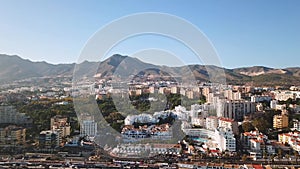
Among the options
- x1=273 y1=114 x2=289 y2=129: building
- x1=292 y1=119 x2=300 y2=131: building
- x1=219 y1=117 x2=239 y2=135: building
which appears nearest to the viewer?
x1=219 y1=117 x2=239 y2=135: building

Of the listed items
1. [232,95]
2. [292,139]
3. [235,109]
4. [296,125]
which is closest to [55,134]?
[292,139]

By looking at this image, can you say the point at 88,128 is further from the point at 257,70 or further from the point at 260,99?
the point at 257,70

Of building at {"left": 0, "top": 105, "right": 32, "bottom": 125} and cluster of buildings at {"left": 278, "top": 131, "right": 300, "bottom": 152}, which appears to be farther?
building at {"left": 0, "top": 105, "right": 32, "bottom": 125}

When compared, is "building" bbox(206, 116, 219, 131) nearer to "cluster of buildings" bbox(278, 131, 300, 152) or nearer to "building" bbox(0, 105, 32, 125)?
"cluster of buildings" bbox(278, 131, 300, 152)

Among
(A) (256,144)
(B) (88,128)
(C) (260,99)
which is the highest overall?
(C) (260,99)

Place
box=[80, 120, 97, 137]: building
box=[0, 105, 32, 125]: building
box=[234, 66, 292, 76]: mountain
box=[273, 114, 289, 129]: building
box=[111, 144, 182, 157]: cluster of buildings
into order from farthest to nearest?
box=[234, 66, 292, 76]: mountain, box=[273, 114, 289, 129]: building, box=[0, 105, 32, 125]: building, box=[80, 120, 97, 137]: building, box=[111, 144, 182, 157]: cluster of buildings

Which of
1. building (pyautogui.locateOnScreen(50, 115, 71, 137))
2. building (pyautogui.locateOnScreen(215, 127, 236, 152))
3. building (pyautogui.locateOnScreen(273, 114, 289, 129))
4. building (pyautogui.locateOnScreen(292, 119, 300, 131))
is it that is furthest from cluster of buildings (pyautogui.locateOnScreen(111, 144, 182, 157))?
building (pyautogui.locateOnScreen(292, 119, 300, 131))
